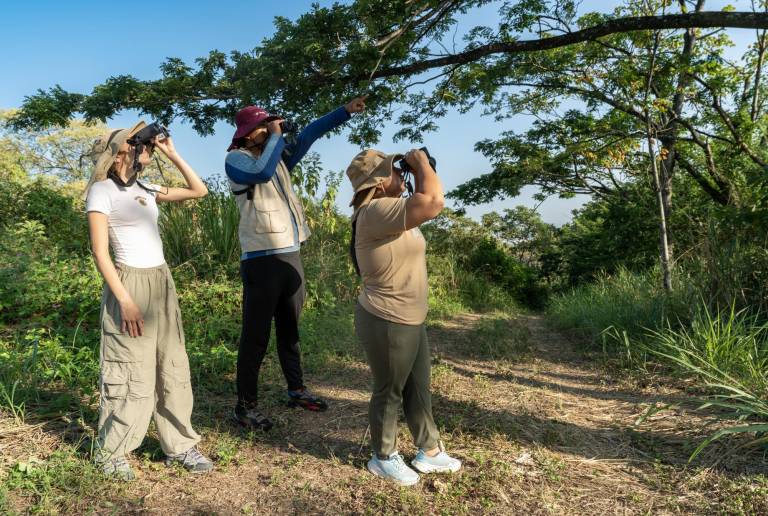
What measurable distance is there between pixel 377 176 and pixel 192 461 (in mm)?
1770

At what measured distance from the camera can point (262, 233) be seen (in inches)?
110

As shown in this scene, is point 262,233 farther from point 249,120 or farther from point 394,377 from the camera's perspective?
point 394,377

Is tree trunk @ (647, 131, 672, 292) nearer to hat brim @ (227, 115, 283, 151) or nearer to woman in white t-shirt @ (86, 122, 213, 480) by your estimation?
hat brim @ (227, 115, 283, 151)

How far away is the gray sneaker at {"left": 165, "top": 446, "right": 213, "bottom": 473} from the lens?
8.07 ft

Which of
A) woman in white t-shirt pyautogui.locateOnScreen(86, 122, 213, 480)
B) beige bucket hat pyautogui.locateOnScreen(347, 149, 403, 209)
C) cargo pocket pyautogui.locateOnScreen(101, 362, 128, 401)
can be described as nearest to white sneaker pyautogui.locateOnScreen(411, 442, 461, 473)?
woman in white t-shirt pyautogui.locateOnScreen(86, 122, 213, 480)

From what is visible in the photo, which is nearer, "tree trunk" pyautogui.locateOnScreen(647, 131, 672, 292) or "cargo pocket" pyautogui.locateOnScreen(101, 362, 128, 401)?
"cargo pocket" pyautogui.locateOnScreen(101, 362, 128, 401)

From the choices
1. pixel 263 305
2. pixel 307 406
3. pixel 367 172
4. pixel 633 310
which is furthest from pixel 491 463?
pixel 633 310

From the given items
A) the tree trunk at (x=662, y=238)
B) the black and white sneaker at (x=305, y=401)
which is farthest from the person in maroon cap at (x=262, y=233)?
the tree trunk at (x=662, y=238)

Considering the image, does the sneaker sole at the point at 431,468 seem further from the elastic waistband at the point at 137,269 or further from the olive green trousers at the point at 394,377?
the elastic waistband at the point at 137,269

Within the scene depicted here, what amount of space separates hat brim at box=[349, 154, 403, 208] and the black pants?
35.6 inches

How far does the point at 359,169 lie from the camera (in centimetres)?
219

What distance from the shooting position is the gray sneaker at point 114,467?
2277 millimetres

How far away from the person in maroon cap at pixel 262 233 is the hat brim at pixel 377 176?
79 cm

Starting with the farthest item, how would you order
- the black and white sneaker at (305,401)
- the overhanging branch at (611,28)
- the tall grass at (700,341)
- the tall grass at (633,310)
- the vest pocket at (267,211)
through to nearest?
the tall grass at (633,310), the overhanging branch at (611,28), the black and white sneaker at (305,401), the tall grass at (700,341), the vest pocket at (267,211)
